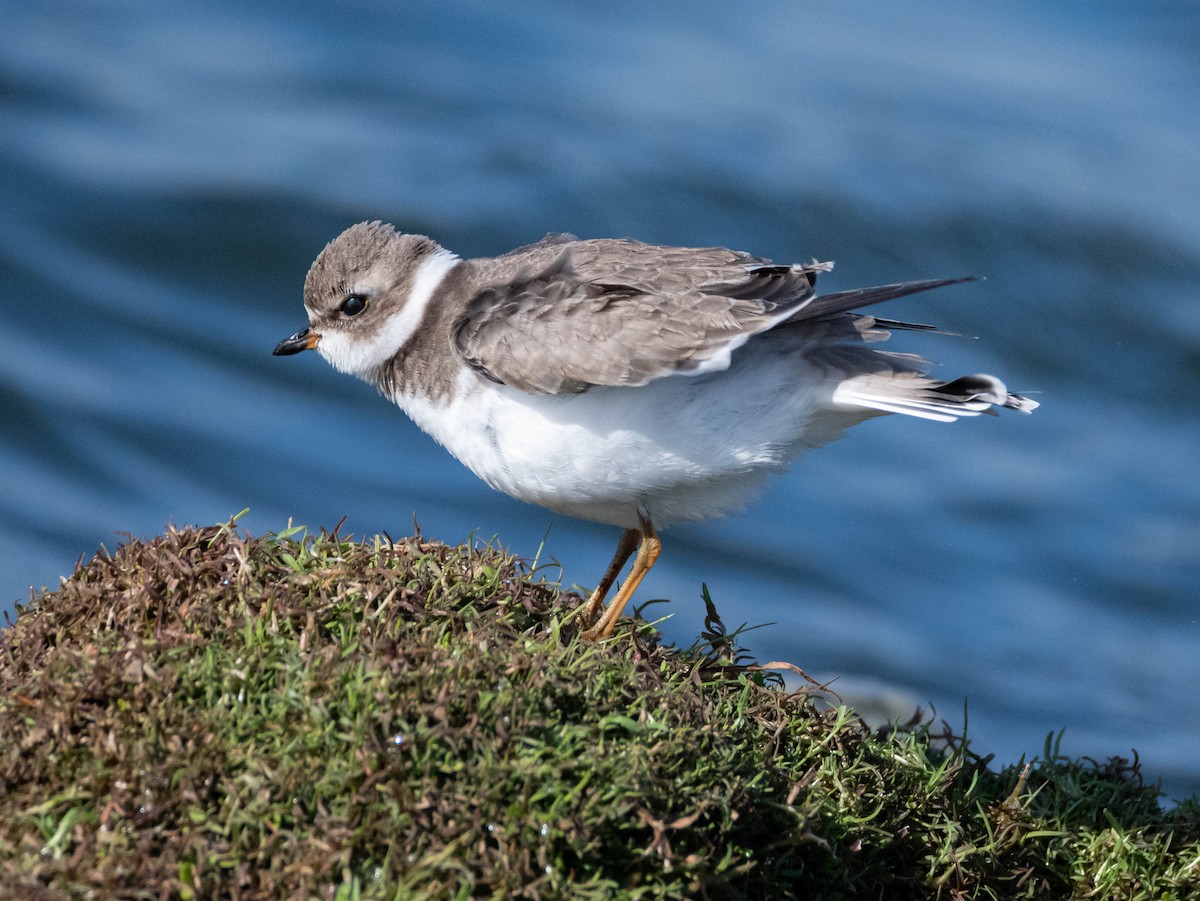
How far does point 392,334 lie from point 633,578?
1889 mm

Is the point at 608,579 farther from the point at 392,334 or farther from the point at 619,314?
the point at 392,334

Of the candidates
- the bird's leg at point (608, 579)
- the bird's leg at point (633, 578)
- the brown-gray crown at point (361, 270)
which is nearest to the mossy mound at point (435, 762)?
the bird's leg at point (633, 578)

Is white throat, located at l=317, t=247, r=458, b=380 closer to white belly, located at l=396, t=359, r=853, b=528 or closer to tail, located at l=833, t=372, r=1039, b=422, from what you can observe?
white belly, located at l=396, t=359, r=853, b=528

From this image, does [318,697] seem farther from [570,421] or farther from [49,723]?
[570,421]

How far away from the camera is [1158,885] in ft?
17.5

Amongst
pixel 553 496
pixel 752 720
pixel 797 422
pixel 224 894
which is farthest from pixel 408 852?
pixel 797 422

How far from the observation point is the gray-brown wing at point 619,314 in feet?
19.6

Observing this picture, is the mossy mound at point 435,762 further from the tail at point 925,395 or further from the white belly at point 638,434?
the tail at point 925,395

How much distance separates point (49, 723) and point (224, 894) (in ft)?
2.97

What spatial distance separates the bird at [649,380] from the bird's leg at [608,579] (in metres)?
0.02

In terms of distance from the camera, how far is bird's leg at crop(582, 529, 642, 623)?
5984mm

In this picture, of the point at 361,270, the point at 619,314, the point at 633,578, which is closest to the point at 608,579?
the point at 633,578

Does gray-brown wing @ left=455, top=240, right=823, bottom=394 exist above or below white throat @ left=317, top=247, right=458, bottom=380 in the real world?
below

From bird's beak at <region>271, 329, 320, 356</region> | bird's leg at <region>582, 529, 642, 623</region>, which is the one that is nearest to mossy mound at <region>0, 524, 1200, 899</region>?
bird's leg at <region>582, 529, 642, 623</region>
